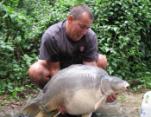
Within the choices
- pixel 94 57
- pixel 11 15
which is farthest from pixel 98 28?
pixel 94 57

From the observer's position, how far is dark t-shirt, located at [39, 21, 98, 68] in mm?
4324

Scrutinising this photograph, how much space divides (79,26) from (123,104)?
1.41 meters

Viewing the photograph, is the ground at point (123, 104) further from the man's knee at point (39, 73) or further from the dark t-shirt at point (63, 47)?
the dark t-shirt at point (63, 47)

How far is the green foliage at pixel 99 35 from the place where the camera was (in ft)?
18.6

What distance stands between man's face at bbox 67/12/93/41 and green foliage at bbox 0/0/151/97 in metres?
1.43

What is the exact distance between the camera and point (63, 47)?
4.32 meters

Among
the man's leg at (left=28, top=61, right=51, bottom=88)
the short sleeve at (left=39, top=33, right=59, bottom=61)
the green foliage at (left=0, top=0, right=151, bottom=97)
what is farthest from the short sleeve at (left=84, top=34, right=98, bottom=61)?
the green foliage at (left=0, top=0, right=151, bottom=97)

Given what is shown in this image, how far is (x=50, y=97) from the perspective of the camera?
385 centimetres

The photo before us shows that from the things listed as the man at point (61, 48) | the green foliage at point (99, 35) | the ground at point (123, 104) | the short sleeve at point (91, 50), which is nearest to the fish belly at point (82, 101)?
the man at point (61, 48)

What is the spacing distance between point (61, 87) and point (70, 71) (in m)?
0.16

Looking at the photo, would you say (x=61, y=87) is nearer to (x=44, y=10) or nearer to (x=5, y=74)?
(x=5, y=74)

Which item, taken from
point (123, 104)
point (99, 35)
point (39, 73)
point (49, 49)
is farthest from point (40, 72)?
point (99, 35)

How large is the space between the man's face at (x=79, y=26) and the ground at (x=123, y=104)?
1.07m

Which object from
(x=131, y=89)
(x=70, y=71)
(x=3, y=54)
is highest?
(x=70, y=71)
